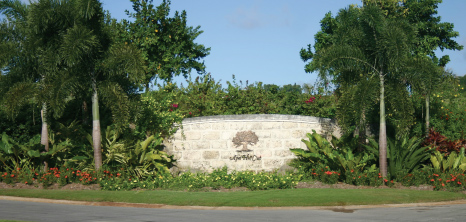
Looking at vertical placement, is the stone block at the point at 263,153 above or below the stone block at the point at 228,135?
below

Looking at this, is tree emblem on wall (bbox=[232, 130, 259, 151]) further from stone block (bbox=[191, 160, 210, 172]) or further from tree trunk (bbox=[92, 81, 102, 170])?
tree trunk (bbox=[92, 81, 102, 170])

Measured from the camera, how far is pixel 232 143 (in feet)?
73.2

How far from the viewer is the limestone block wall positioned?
2225cm

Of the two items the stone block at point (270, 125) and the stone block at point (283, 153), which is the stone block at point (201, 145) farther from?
the stone block at point (283, 153)

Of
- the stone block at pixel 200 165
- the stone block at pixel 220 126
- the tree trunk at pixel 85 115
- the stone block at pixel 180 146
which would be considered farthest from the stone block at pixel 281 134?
the tree trunk at pixel 85 115

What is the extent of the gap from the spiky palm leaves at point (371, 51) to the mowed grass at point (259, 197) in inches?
130

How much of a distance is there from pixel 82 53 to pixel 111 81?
63.2 inches

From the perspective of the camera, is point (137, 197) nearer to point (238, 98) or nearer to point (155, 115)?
point (155, 115)

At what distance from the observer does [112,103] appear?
61.4 feet

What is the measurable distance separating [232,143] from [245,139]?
0.60 m

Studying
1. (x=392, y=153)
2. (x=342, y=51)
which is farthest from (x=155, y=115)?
(x=392, y=153)

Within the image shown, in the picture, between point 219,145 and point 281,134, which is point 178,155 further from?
point 281,134

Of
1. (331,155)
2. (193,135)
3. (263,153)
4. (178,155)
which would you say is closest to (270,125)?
(263,153)

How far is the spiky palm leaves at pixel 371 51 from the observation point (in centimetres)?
1908
